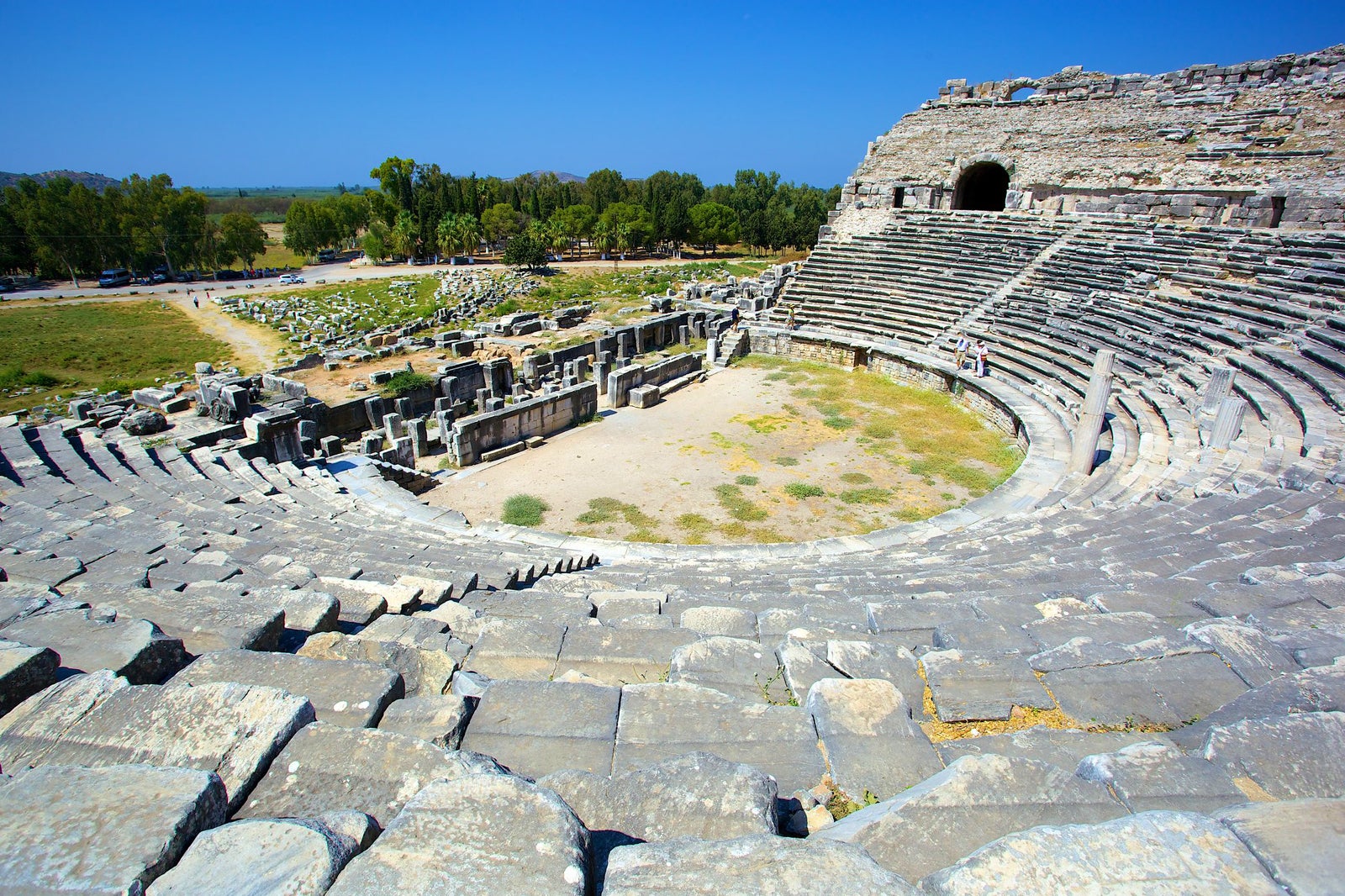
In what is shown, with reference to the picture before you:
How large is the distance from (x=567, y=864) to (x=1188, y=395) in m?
16.1

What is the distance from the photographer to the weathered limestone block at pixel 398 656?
3543 mm

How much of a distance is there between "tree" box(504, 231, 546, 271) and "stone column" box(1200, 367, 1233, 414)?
147 feet

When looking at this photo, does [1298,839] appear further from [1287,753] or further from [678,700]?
[678,700]

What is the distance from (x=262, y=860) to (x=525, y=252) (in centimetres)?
5108

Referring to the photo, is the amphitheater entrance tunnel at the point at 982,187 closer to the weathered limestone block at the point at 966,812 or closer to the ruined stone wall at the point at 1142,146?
the ruined stone wall at the point at 1142,146

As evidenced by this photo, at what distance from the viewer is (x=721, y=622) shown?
504 cm

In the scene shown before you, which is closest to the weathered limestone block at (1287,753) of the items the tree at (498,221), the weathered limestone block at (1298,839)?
the weathered limestone block at (1298,839)

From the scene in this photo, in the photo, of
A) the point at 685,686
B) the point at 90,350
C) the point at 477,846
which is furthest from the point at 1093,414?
the point at 90,350

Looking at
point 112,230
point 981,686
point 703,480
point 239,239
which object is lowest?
point 703,480

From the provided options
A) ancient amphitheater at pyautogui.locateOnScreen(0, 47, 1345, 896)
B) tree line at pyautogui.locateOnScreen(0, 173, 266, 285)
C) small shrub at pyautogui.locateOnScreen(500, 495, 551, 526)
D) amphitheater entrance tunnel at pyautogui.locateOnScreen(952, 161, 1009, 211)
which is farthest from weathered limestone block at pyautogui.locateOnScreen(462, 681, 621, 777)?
tree line at pyautogui.locateOnScreen(0, 173, 266, 285)

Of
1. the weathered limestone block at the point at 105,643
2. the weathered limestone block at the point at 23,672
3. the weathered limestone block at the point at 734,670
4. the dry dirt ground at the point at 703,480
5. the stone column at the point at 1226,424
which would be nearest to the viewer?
the weathered limestone block at the point at 23,672

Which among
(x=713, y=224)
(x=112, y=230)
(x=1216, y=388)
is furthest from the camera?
(x=713, y=224)

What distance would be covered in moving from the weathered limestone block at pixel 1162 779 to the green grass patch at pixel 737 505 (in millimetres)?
9664

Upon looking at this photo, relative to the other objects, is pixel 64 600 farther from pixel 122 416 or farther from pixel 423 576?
pixel 122 416
